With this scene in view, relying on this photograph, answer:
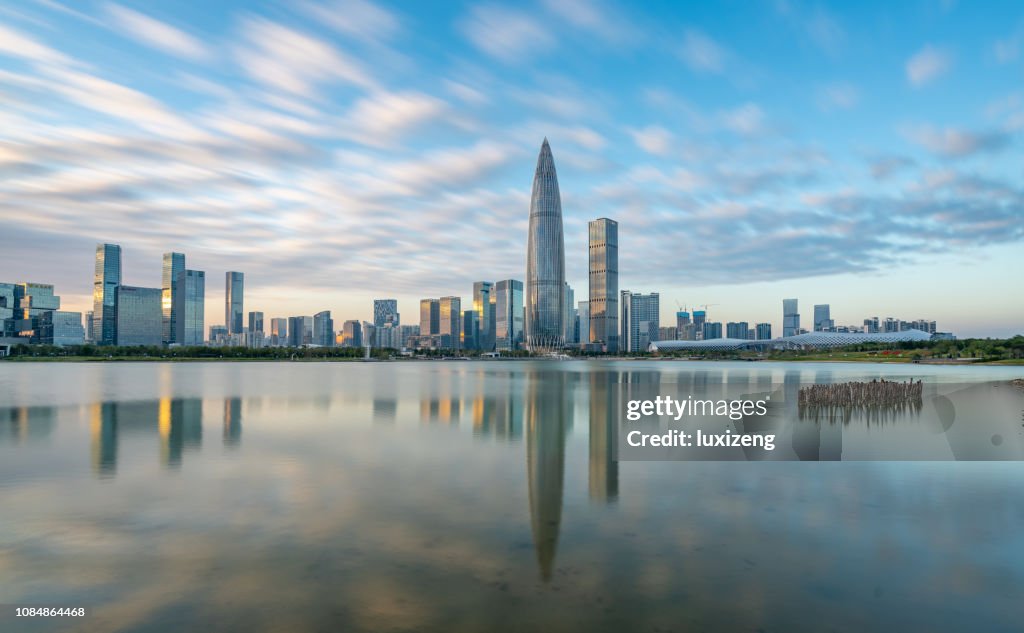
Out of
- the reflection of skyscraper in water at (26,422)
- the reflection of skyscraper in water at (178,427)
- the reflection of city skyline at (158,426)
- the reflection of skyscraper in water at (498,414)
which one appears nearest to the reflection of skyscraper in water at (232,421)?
the reflection of city skyline at (158,426)

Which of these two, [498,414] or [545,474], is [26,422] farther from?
[545,474]

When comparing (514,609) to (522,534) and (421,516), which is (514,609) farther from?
(421,516)

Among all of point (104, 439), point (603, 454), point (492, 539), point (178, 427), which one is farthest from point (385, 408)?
point (492, 539)

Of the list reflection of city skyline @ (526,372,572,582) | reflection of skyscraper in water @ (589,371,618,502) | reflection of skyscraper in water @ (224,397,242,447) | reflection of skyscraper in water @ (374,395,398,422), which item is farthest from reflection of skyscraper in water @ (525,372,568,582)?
reflection of skyscraper in water @ (224,397,242,447)

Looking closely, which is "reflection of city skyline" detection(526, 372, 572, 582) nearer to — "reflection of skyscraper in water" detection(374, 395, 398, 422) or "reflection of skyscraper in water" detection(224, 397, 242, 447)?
"reflection of skyscraper in water" detection(374, 395, 398, 422)

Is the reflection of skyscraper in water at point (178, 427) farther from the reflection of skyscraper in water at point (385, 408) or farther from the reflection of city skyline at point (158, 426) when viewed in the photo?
the reflection of skyscraper in water at point (385, 408)

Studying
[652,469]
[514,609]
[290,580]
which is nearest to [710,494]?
[652,469]
